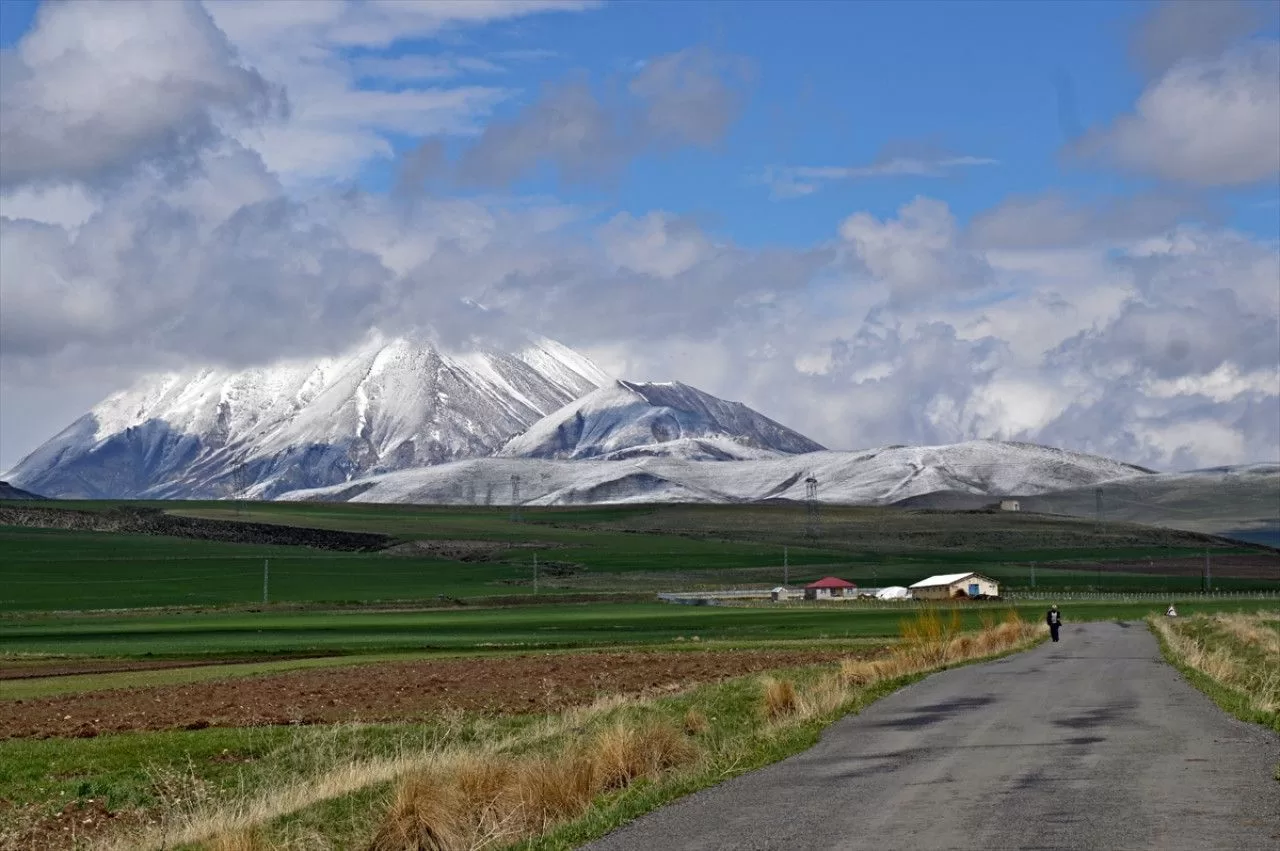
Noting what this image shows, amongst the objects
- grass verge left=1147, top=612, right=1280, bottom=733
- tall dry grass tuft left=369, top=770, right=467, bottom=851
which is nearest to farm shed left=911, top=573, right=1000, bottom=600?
grass verge left=1147, top=612, right=1280, bottom=733

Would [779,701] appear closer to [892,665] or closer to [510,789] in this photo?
[892,665]

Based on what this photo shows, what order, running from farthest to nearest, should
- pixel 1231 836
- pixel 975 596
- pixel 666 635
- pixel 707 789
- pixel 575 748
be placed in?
pixel 975 596, pixel 666 635, pixel 575 748, pixel 707 789, pixel 1231 836

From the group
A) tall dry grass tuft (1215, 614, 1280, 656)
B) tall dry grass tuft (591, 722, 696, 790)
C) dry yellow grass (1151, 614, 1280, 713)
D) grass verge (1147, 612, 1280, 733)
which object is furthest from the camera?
tall dry grass tuft (1215, 614, 1280, 656)

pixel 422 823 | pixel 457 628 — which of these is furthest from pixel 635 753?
pixel 457 628

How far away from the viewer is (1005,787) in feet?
70.0

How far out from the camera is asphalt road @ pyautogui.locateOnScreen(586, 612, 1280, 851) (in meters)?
17.4

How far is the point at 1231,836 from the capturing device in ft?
55.5

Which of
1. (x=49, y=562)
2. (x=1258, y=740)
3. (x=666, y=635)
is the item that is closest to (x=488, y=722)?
(x=1258, y=740)

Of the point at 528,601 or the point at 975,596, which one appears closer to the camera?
the point at 528,601

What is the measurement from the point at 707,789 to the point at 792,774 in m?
1.79

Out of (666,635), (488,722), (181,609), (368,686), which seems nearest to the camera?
(488,722)

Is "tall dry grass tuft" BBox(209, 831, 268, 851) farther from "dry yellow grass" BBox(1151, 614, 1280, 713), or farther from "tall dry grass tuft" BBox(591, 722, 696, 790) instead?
"dry yellow grass" BBox(1151, 614, 1280, 713)

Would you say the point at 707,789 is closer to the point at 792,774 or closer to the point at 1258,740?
the point at 792,774

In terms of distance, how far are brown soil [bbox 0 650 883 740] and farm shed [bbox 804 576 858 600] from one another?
103 metres
